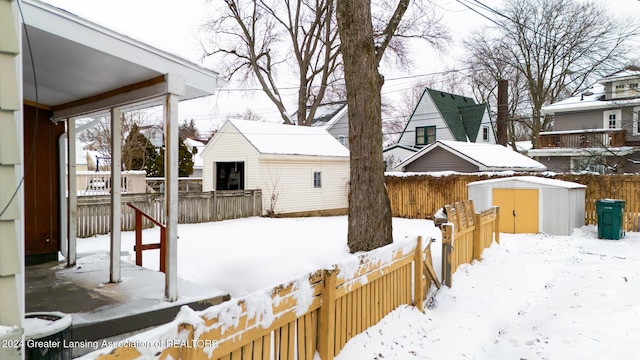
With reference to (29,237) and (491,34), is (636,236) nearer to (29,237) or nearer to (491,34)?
(29,237)

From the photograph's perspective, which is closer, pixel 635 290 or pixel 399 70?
pixel 635 290

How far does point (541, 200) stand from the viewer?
39.0 feet

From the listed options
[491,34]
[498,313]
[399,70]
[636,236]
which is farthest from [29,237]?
[491,34]

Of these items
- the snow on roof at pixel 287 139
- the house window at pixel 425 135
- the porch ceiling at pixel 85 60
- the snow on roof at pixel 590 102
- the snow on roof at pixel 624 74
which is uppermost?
the snow on roof at pixel 624 74

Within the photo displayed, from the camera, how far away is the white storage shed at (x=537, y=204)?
1173 centimetres

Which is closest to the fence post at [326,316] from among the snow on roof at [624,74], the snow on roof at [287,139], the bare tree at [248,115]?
the snow on roof at [287,139]

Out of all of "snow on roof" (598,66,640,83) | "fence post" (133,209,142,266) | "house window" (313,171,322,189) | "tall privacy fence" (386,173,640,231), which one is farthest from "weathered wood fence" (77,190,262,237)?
"snow on roof" (598,66,640,83)

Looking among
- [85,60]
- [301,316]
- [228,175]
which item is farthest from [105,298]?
[228,175]

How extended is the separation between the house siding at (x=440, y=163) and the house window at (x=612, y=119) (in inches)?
421

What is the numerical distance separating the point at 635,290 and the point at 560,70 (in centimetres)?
2665

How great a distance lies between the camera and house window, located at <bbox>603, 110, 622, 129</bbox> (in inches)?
928

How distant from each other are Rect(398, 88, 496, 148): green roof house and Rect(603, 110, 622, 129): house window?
6.88 meters

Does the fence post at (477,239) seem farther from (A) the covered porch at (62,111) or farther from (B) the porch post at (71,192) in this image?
(B) the porch post at (71,192)

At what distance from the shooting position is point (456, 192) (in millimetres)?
16109
